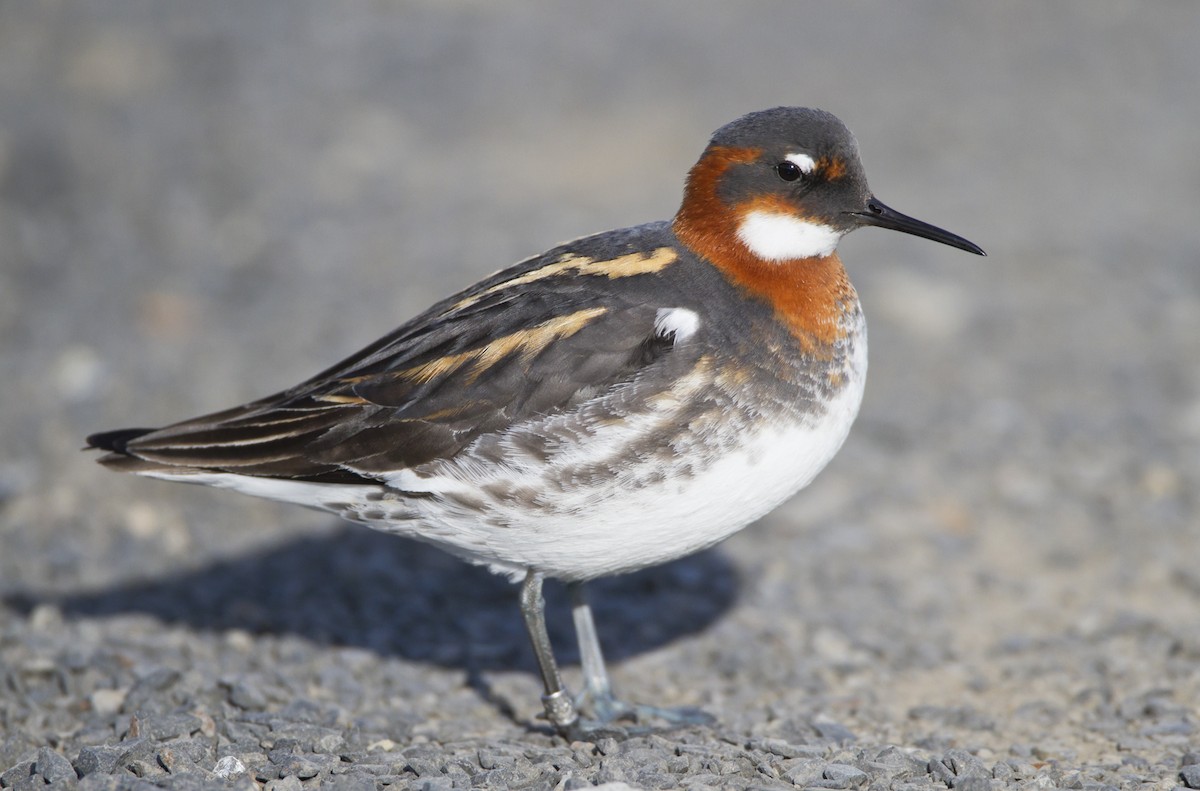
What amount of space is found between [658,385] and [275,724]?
6.83 ft

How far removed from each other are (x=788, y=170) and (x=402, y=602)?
334 centimetres

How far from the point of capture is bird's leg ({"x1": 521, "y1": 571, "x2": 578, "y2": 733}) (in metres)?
5.47

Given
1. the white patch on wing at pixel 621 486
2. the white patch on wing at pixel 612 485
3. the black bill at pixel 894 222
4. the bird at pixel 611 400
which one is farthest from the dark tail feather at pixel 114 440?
the black bill at pixel 894 222

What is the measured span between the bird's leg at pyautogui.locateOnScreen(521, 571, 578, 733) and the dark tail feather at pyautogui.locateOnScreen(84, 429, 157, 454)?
182cm

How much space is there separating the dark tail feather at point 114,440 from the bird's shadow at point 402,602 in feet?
4.71

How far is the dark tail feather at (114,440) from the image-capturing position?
5.57 m

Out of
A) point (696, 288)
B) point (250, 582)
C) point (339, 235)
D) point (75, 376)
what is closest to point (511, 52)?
point (339, 235)

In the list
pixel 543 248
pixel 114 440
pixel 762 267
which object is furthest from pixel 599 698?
pixel 543 248

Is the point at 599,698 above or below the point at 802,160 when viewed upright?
below

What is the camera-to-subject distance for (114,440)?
220 inches

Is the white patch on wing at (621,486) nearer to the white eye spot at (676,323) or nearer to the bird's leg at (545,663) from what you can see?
the white eye spot at (676,323)

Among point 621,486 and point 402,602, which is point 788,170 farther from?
point 402,602

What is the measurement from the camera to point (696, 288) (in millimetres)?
5180

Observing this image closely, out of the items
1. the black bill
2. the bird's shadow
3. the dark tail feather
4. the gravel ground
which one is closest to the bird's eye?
the black bill
